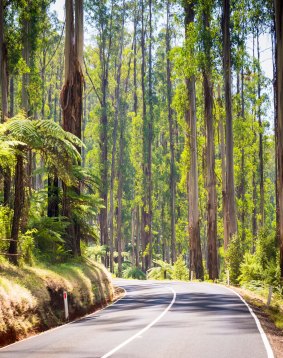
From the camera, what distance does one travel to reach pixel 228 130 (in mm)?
33125

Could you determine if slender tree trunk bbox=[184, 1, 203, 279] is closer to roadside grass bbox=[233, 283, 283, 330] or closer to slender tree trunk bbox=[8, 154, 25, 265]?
roadside grass bbox=[233, 283, 283, 330]

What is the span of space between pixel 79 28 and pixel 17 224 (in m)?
12.1

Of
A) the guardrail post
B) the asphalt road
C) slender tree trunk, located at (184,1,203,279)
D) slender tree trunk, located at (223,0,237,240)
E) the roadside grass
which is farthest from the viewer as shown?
slender tree trunk, located at (184,1,203,279)

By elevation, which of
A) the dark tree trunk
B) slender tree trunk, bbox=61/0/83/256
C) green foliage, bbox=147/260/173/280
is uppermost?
slender tree trunk, bbox=61/0/83/256

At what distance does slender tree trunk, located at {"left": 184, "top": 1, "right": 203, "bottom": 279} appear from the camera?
3750 centimetres

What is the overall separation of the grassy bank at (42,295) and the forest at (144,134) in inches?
35.6

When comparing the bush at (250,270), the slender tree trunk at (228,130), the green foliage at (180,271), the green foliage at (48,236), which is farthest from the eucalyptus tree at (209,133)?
the green foliage at (48,236)

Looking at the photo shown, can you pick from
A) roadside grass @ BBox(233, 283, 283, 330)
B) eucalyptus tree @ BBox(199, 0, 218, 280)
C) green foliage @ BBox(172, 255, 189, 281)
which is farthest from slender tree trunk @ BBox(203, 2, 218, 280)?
roadside grass @ BBox(233, 283, 283, 330)

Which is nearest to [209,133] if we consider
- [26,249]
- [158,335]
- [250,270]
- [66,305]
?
[250,270]

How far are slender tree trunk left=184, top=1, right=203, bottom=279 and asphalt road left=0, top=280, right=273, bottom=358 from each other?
659 inches

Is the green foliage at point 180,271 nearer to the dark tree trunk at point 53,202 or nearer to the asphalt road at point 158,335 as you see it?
the dark tree trunk at point 53,202

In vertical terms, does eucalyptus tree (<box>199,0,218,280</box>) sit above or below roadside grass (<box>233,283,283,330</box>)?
above

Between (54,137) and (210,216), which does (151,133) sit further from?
(54,137)

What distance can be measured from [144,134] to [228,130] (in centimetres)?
2450
